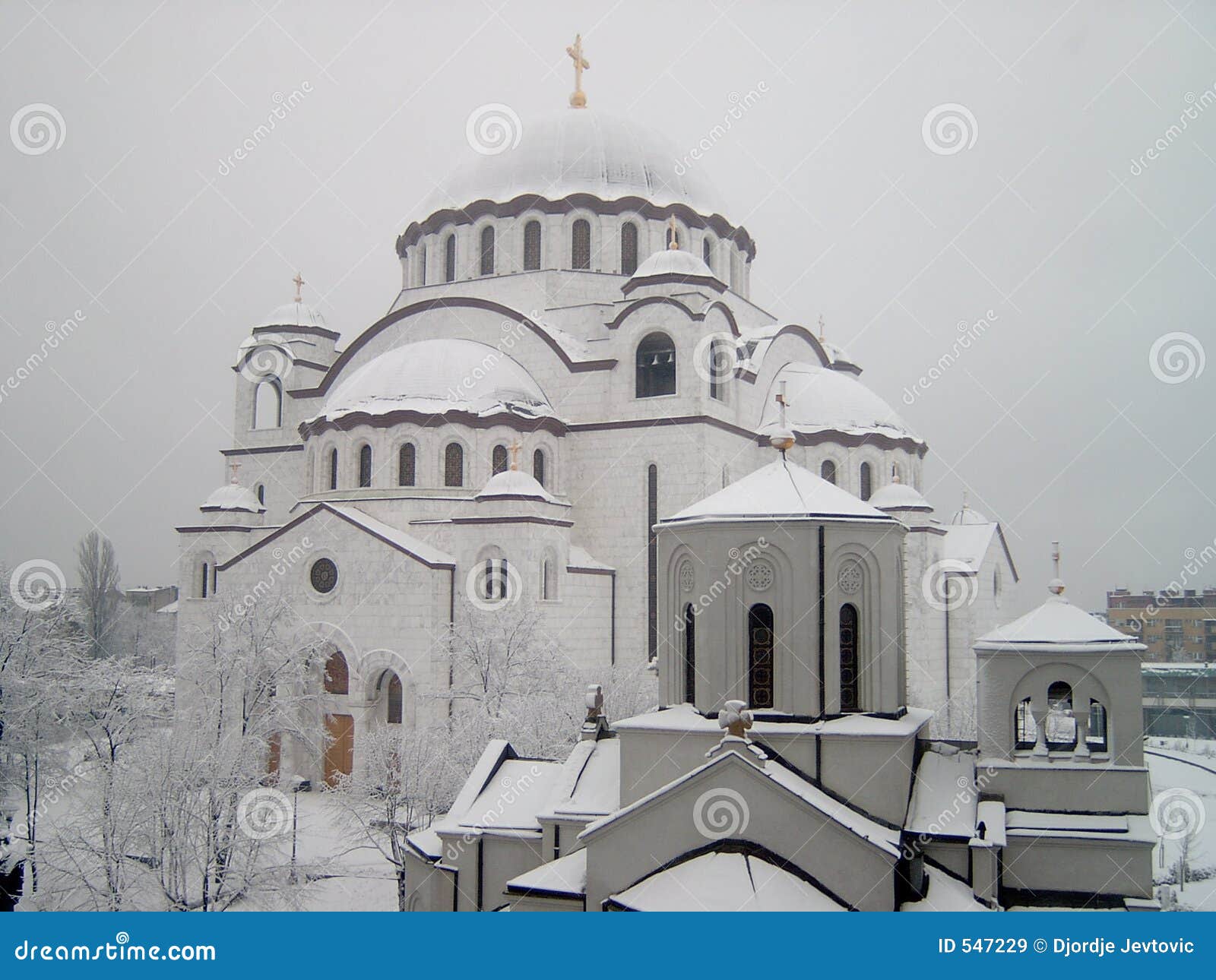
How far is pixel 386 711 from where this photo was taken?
1678cm

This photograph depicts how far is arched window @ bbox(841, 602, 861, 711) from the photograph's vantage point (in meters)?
8.22

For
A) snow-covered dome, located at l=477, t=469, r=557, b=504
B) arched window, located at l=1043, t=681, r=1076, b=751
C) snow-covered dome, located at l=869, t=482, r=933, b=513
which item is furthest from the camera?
snow-covered dome, located at l=869, t=482, r=933, b=513

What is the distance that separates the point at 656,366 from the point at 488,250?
5.50m

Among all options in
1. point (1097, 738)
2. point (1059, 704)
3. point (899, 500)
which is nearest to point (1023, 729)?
point (1059, 704)

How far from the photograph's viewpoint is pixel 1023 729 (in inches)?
353

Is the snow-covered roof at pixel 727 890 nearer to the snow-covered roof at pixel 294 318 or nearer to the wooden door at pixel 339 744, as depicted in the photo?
the wooden door at pixel 339 744

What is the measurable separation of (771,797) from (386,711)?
10.7m

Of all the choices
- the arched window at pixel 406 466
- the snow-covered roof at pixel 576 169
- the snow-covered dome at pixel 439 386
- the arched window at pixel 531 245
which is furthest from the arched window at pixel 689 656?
the snow-covered roof at pixel 576 169

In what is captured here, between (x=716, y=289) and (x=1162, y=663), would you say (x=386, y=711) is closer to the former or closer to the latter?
(x=716, y=289)

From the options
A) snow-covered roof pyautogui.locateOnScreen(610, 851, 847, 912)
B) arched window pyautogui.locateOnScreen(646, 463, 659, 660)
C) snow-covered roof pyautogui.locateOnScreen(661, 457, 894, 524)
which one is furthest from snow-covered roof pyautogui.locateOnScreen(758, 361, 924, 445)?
snow-covered roof pyautogui.locateOnScreen(610, 851, 847, 912)

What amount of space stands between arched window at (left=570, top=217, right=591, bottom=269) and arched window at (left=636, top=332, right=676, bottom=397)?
11.6 feet

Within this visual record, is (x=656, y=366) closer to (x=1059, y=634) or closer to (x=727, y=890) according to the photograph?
(x=1059, y=634)

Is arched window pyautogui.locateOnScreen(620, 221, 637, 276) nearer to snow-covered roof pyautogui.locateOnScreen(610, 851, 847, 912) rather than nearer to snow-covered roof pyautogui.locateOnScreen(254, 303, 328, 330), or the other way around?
snow-covered roof pyautogui.locateOnScreen(254, 303, 328, 330)
